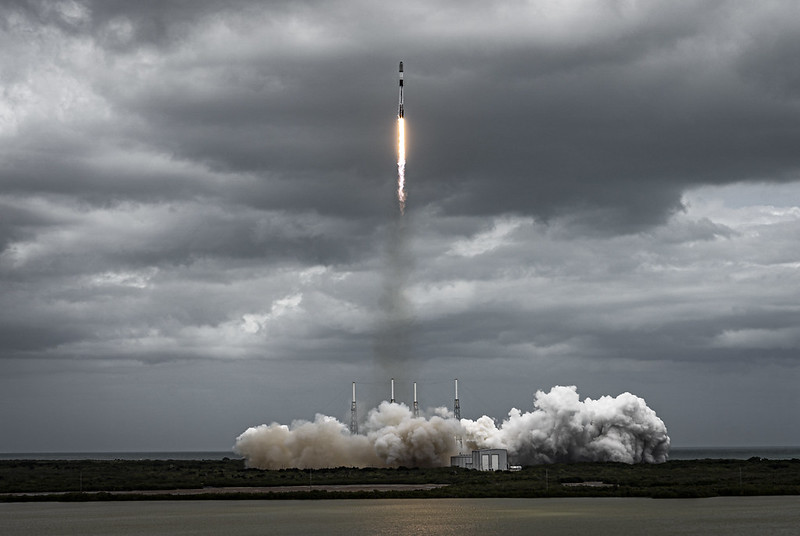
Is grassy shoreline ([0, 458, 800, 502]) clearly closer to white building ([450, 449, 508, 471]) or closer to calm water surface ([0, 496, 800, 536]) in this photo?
white building ([450, 449, 508, 471])

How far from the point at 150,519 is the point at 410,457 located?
219 feet

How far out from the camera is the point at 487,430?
163375mm

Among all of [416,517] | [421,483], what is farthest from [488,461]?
[416,517]

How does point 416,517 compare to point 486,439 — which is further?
point 486,439

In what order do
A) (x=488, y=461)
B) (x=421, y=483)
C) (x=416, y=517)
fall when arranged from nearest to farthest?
(x=416, y=517) → (x=421, y=483) → (x=488, y=461)

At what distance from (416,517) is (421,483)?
39.9 metres

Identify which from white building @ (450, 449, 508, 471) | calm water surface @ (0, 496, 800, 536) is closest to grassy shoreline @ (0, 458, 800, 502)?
white building @ (450, 449, 508, 471)

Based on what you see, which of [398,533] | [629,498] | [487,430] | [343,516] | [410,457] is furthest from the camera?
[487,430]

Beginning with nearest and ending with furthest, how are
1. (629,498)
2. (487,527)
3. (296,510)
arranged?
(487,527), (296,510), (629,498)

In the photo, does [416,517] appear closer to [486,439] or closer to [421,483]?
[421,483]

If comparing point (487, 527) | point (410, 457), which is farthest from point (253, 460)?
point (487, 527)

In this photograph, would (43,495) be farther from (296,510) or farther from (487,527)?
(487,527)

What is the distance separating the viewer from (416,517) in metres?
76.9

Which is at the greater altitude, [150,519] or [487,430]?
[487,430]
